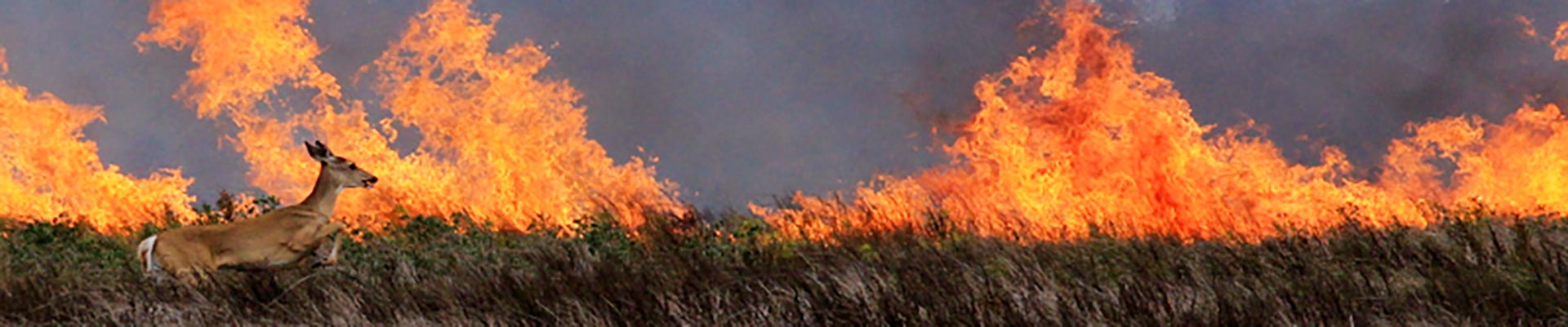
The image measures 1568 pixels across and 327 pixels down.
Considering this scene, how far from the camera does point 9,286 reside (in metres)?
7.92

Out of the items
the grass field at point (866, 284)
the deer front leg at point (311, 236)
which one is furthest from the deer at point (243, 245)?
the grass field at point (866, 284)

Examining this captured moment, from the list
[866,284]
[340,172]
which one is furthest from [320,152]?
[866,284]

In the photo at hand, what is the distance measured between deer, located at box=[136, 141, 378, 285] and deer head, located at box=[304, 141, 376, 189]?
0.21 m

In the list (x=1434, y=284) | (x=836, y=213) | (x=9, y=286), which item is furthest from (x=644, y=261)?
(x=1434, y=284)

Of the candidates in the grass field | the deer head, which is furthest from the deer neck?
the grass field

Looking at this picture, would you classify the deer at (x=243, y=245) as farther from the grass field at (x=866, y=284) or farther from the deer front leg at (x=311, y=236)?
the grass field at (x=866, y=284)

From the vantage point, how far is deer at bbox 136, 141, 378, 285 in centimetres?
797

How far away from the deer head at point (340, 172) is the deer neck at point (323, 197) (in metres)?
0.01

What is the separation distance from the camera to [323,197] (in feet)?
28.6

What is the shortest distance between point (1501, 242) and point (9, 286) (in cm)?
967

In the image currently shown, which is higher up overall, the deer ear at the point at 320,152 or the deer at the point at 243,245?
the deer ear at the point at 320,152

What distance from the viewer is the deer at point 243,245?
26.1 ft

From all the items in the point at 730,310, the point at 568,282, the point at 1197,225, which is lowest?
the point at 730,310

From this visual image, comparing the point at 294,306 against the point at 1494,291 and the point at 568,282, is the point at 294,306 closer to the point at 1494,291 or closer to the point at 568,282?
the point at 568,282
